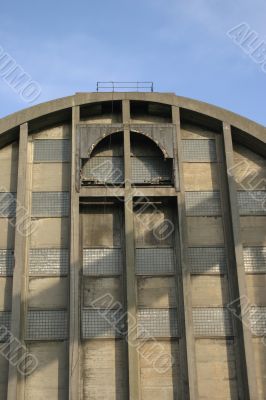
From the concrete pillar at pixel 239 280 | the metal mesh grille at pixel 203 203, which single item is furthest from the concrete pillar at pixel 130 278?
the concrete pillar at pixel 239 280

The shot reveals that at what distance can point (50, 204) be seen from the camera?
20.4m

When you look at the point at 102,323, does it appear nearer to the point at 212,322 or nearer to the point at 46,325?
the point at 46,325

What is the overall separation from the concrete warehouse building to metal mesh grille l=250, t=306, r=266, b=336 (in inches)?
1.4

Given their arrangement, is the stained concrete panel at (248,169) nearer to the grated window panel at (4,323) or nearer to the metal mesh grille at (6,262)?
the metal mesh grille at (6,262)

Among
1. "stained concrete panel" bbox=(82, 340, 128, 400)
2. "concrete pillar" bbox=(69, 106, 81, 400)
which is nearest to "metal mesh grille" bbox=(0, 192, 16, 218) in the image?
"concrete pillar" bbox=(69, 106, 81, 400)

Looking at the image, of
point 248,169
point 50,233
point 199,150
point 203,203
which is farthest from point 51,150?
point 248,169

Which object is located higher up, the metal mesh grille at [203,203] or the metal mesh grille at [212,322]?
the metal mesh grille at [203,203]

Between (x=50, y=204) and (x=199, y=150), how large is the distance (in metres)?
6.40

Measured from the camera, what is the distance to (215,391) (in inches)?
709

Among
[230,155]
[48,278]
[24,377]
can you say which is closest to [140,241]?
[48,278]

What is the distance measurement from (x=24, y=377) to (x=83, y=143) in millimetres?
8931

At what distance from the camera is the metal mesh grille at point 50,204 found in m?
20.2

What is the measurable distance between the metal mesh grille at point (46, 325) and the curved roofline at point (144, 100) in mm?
7472

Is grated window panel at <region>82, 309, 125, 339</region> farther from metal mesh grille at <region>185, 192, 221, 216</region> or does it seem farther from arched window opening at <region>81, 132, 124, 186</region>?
arched window opening at <region>81, 132, 124, 186</region>
